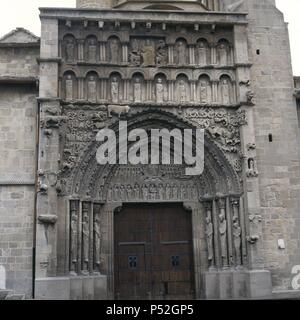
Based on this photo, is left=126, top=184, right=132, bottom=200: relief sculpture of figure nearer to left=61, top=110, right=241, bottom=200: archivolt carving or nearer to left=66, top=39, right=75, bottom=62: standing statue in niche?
left=61, top=110, right=241, bottom=200: archivolt carving

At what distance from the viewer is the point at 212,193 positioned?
13.6 m

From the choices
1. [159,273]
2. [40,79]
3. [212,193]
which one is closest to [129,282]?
[159,273]

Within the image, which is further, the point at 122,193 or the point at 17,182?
the point at 122,193

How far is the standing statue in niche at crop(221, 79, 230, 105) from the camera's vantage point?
1398cm

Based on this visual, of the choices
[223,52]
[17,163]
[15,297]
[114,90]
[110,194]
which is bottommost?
[15,297]

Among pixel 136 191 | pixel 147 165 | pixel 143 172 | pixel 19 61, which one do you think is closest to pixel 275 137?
pixel 147 165

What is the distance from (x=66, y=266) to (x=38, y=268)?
738mm

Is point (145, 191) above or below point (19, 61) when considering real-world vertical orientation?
below

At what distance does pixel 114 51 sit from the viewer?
13891mm

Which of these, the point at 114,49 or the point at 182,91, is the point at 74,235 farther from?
the point at 114,49

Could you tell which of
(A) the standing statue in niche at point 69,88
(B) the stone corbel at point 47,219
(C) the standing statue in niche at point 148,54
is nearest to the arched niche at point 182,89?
(C) the standing statue in niche at point 148,54

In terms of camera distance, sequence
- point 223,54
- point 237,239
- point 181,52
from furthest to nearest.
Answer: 1. point 223,54
2. point 181,52
3. point 237,239

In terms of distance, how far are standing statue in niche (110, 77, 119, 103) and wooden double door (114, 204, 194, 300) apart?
310 cm

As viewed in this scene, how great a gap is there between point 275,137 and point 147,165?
388 cm
